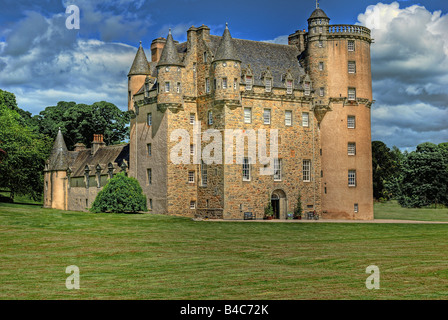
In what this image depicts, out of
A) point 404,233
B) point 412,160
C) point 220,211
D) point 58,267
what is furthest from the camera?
point 412,160

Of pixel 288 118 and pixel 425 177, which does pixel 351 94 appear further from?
pixel 425 177

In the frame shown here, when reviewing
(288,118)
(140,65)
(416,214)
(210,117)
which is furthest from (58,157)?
(416,214)

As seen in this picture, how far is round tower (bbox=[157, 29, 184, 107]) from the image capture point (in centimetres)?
5278

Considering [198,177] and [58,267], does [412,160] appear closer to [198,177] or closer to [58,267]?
Answer: [198,177]

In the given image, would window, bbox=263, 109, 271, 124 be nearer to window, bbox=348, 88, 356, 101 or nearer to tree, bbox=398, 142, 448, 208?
window, bbox=348, 88, 356, 101

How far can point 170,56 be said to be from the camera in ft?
174

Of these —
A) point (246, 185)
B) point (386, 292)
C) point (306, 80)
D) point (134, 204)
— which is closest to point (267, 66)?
point (306, 80)

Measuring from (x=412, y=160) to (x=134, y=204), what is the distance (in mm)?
44336

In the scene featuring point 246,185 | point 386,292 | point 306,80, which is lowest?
point 386,292

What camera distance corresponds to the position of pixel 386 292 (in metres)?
16.8

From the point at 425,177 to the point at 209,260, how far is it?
63635 millimetres

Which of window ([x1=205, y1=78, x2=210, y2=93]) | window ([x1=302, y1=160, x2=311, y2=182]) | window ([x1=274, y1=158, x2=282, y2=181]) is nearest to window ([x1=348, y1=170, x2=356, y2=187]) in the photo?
window ([x1=302, y1=160, x2=311, y2=182])

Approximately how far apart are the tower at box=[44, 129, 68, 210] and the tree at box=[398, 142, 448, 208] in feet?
149

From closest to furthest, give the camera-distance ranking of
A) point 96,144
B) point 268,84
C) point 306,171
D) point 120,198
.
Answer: point 120,198, point 268,84, point 306,171, point 96,144
